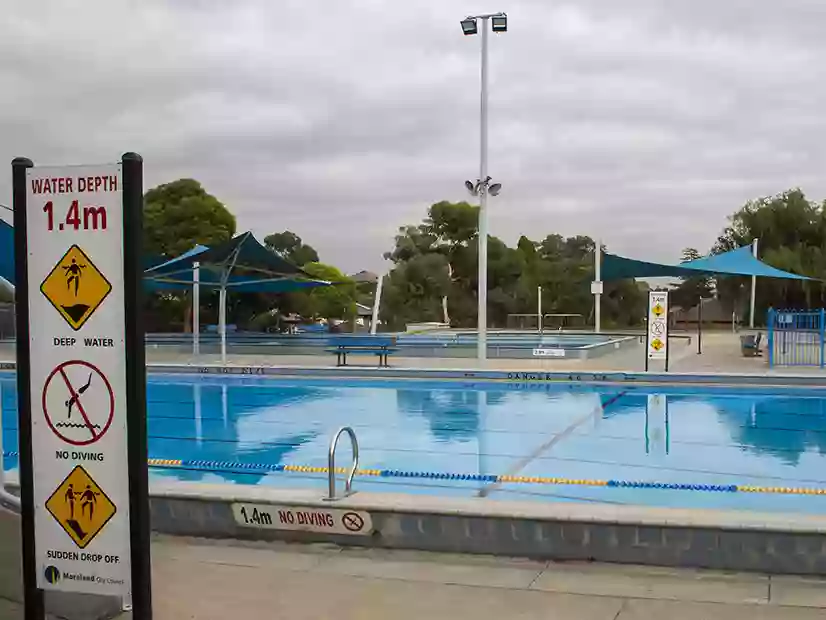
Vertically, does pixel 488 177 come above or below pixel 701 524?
above

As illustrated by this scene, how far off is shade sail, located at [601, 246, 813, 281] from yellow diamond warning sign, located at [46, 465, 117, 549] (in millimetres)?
18748

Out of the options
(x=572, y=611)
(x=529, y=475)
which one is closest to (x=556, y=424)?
(x=529, y=475)

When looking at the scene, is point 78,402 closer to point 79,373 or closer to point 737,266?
point 79,373

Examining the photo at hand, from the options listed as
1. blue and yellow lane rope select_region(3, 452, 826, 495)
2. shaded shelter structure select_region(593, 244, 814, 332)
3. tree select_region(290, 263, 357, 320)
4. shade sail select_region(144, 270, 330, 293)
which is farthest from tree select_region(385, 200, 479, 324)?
blue and yellow lane rope select_region(3, 452, 826, 495)

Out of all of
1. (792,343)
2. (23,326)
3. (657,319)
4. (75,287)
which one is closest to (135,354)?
(75,287)

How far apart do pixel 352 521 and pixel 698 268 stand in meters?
17.0

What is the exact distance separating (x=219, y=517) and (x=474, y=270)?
4557 centimetres

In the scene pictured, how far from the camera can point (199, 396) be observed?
1529 centimetres

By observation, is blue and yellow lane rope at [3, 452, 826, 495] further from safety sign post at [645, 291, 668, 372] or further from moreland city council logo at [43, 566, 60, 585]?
safety sign post at [645, 291, 668, 372]

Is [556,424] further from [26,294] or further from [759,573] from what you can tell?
[26,294]

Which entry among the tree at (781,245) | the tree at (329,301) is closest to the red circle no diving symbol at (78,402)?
the tree at (329,301)

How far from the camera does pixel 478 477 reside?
26.0 feet

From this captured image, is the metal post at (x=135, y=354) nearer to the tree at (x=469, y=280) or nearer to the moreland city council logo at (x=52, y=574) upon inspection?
the moreland city council logo at (x=52, y=574)

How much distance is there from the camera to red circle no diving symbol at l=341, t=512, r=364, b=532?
534 centimetres
